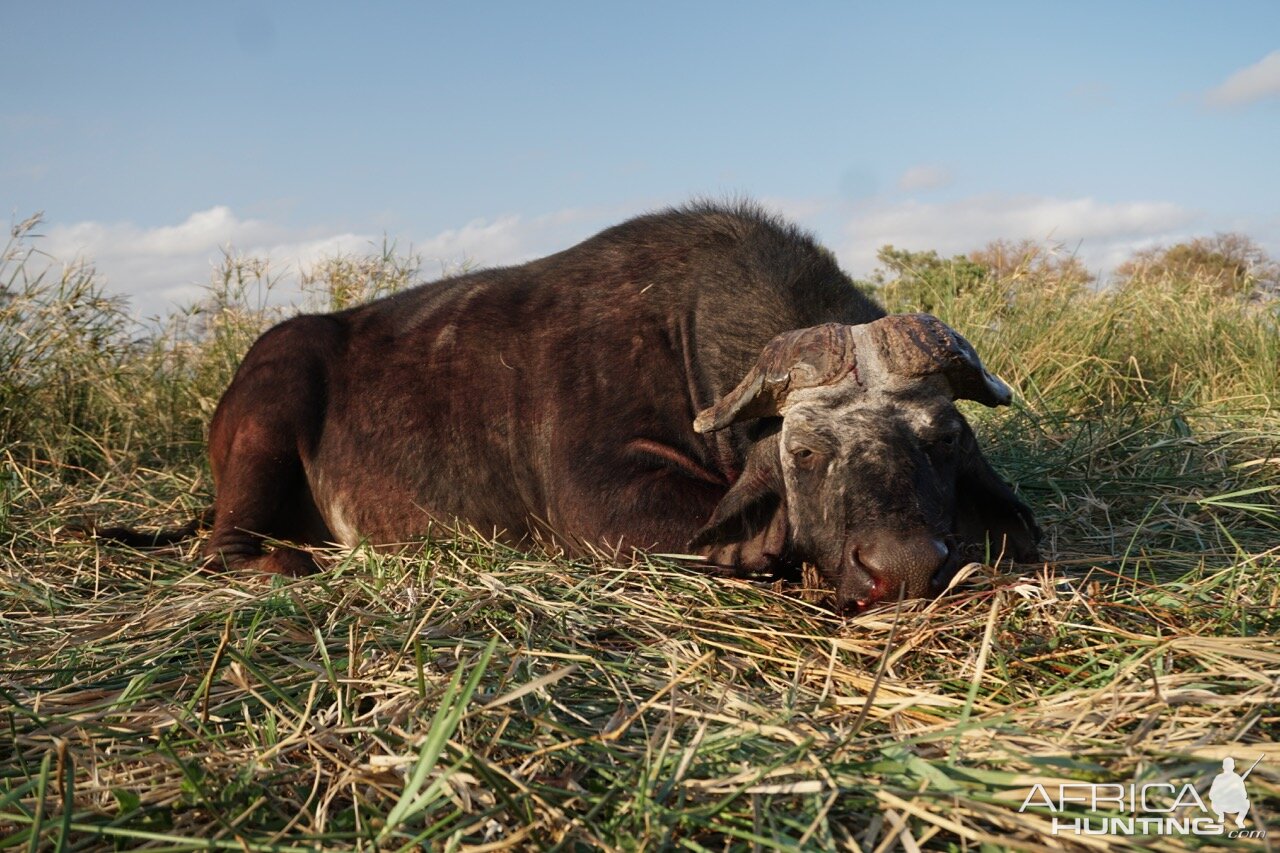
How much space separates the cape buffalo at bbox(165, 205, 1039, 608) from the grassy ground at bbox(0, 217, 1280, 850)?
0.94 feet

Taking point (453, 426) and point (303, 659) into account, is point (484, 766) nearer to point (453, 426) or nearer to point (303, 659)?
point (303, 659)

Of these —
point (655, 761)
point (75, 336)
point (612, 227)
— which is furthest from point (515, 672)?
point (75, 336)

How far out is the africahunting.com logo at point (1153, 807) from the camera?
161 centimetres

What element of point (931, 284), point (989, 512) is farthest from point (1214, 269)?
point (989, 512)

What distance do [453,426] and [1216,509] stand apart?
3145 mm

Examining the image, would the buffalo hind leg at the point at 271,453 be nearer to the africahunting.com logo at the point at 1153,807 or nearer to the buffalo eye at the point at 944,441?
the buffalo eye at the point at 944,441

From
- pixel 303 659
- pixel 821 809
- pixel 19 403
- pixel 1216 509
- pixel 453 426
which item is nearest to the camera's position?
pixel 821 809

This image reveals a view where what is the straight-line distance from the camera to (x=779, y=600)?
3043mm

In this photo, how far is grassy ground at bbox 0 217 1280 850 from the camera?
1.71 m

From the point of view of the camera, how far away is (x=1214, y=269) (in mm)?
12445

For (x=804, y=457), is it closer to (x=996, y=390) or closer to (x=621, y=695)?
(x=996, y=390)

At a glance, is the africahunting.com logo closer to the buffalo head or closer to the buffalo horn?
the buffalo head

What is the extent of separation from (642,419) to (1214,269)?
11.2 meters

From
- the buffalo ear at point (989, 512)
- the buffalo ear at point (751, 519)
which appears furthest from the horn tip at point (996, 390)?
the buffalo ear at point (751, 519)
